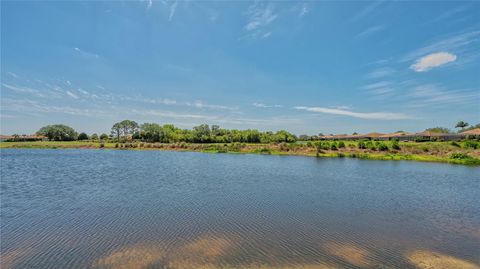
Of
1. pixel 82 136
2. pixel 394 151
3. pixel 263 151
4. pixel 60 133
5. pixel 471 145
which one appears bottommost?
pixel 263 151

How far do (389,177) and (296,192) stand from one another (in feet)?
47.6

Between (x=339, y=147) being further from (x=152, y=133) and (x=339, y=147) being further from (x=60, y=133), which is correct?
(x=60, y=133)

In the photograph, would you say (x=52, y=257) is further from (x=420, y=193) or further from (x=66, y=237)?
(x=420, y=193)

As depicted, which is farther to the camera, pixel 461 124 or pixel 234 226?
pixel 461 124

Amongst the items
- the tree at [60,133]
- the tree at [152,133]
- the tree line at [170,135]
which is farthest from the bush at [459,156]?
the tree at [60,133]

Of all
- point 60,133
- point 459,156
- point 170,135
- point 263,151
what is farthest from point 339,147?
point 60,133

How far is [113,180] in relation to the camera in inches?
920

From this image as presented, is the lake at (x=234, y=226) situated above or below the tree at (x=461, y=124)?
below

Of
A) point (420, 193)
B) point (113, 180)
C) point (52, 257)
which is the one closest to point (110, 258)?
point (52, 257)

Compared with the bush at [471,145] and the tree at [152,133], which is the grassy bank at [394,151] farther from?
the tree at [152,133]

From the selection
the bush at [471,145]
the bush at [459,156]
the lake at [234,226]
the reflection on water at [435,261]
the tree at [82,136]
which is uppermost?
the tree at [82,136]

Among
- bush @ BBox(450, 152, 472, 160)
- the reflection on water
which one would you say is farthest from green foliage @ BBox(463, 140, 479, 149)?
the reflection on water

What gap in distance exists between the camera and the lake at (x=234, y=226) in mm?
8609

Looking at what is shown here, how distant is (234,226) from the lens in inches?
462
